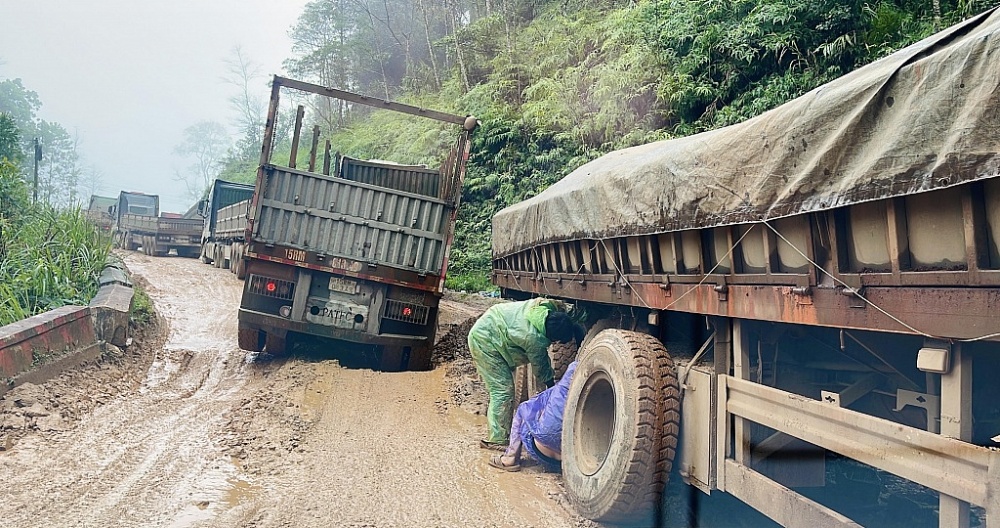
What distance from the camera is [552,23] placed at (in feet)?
71.5

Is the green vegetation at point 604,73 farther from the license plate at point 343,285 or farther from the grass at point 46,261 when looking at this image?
the grass at point 46,261

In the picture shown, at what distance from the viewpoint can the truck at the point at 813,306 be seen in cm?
201

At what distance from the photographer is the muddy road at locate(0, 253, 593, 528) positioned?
3859 millimetres

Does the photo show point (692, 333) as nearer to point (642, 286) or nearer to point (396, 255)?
point (642, 286)

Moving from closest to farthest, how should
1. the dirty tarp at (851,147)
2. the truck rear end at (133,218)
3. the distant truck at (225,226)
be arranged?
the dirty tarp at (851,147)
the distant truck at (225,226)
the truck rear end at (133,218)

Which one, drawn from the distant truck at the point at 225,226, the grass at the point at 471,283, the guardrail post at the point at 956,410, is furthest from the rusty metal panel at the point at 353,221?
the distant truck at the point at 225,226

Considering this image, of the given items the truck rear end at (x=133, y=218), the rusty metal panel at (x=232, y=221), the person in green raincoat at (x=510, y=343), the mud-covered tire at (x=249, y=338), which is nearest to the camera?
Answer: the person in green raincoat at (x=510, y=343)

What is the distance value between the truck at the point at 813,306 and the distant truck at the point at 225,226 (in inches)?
567

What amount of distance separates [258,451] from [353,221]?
10.5 feet

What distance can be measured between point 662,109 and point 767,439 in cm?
1157

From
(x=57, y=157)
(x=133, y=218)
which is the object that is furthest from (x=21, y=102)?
(x=133, y=218)

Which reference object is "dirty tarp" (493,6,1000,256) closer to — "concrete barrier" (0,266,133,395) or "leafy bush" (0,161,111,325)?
"concrete barrier" (0,266,133,395)

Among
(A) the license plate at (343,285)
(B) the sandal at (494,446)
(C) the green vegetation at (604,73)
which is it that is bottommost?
(B) the sandal at (494,446)

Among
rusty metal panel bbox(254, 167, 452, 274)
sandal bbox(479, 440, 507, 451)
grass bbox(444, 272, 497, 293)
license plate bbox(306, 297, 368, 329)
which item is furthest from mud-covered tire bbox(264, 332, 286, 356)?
grass bbox(444, 272, 497, 293)
